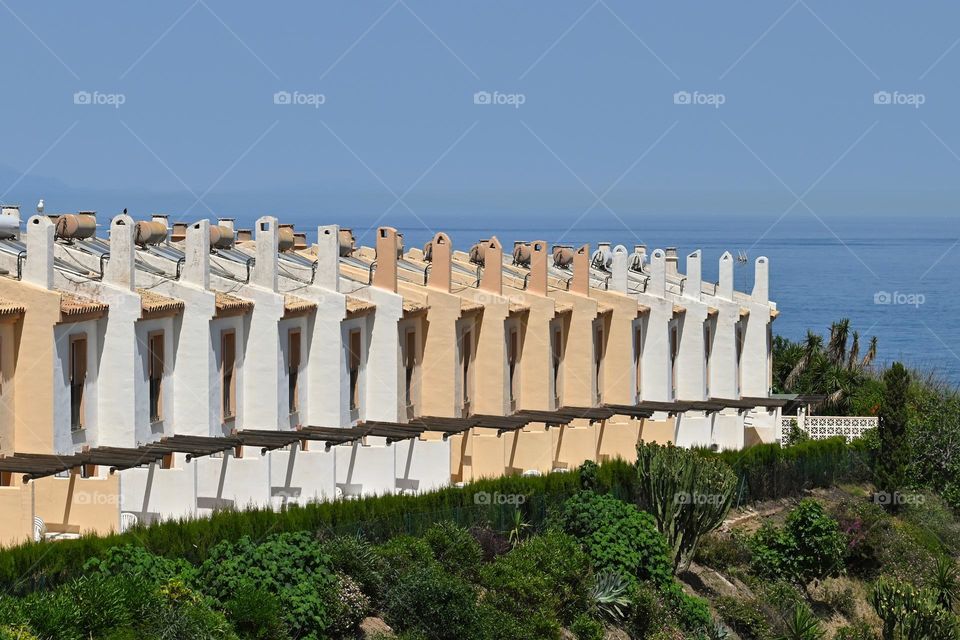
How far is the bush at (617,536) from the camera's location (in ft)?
125

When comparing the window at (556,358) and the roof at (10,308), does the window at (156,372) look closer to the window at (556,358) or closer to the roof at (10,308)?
the roof at (10,308)

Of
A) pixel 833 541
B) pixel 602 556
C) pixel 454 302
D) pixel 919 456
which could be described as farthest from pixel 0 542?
pixel 919 456

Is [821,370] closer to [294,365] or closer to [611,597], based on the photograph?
[294,365]

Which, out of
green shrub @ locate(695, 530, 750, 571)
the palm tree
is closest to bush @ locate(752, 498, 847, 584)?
green shrub @ locate(695, 530, 750, 571)

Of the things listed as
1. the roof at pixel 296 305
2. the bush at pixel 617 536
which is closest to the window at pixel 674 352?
the roof at pixel 296 305

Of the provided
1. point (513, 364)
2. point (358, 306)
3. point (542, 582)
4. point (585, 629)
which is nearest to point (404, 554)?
point (542, 582)

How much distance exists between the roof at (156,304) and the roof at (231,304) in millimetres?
1118

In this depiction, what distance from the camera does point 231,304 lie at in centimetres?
3953

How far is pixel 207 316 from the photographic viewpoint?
3841 cm

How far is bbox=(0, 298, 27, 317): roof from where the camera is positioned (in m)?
33.4

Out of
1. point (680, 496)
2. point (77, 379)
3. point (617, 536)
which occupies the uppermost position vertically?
point (77, 379)

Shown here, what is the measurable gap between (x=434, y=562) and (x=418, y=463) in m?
11.0

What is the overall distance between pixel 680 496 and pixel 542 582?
8855mm

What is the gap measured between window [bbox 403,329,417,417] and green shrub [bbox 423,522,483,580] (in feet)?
37.4
